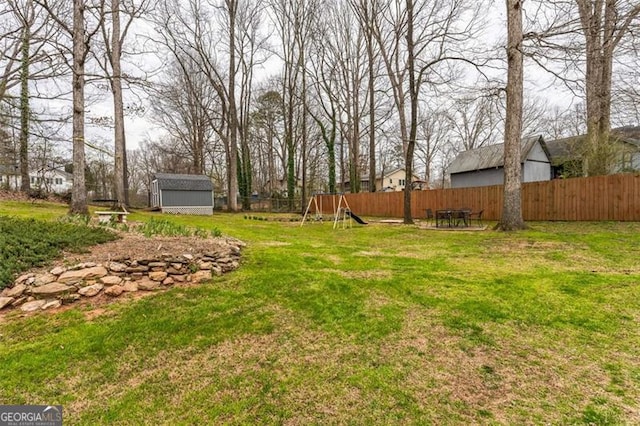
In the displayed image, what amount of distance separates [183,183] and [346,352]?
2231 centimetres

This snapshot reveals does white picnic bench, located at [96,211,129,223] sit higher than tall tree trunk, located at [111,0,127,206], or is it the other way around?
tall tree trunk, located at [111,0,127,206]

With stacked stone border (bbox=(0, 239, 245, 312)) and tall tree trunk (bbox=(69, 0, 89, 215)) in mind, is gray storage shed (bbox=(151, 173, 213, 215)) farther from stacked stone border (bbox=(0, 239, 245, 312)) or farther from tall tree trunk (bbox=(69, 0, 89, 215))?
stacked stone border (bbox=(0, 239, 245, 312))

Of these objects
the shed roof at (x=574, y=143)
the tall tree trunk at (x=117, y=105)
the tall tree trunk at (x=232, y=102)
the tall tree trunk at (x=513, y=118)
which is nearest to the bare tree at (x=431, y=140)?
the shed roof at (x=574, y=143)

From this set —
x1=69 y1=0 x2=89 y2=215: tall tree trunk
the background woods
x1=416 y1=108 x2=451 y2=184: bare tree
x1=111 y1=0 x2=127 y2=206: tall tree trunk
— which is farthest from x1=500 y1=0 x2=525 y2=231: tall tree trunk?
x1=416 y1=108 x2=451 y2=184: bare tree

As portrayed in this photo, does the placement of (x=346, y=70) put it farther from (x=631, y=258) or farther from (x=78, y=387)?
(x=78, y=387)

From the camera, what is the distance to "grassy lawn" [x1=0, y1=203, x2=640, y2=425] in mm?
1956

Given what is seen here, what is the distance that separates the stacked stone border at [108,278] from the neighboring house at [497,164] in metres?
18.5

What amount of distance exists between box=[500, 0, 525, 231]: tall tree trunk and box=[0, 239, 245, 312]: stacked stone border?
7.85 metres

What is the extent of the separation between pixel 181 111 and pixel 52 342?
2673 centimetres

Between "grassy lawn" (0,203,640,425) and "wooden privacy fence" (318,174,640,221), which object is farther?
"wooden privacy fence" (318,174,640,221)

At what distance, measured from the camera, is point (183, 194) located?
22094mm

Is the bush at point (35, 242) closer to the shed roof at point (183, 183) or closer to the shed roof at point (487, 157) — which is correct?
the shed roof at point (183, 183)

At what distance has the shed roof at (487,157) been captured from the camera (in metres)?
17.9

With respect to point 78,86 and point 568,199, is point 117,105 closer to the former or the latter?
point 78,86
